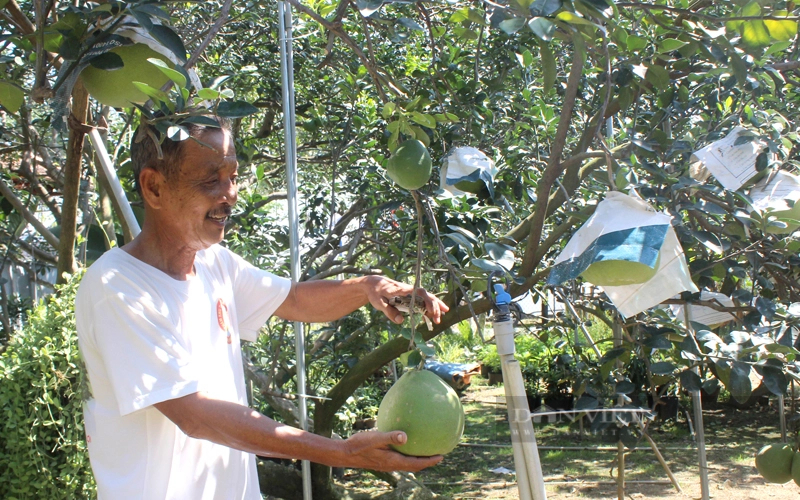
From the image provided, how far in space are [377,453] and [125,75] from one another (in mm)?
901

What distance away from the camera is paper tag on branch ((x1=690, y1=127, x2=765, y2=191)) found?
197 centimetres

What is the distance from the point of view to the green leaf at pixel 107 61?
1.12 metres

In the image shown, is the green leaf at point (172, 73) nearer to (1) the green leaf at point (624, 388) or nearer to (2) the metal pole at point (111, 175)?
(2) the metal pole at point (111, 175)

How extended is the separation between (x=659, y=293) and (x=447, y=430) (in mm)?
588

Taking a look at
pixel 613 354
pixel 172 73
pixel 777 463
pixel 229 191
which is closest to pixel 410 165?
pixel 229 191

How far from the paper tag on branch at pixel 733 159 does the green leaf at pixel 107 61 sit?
1.63 meters

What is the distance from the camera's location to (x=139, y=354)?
1234 millimetres

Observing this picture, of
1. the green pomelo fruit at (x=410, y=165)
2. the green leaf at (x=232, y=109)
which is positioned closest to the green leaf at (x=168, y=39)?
the green leaf at (x=232, y=109)

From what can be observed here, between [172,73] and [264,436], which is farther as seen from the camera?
[264,436]

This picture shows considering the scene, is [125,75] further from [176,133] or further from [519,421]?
[519,421]

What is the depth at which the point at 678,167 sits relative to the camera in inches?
91.7

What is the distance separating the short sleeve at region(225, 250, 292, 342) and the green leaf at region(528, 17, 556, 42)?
101 centimetres

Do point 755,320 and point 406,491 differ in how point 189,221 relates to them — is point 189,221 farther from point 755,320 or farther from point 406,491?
point 406,491

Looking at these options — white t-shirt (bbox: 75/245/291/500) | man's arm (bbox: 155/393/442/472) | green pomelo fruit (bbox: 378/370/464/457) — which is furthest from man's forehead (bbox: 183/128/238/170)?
green pomelo fruit (bbox: 378/370/464/457)
